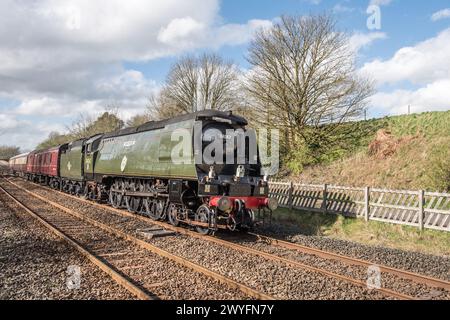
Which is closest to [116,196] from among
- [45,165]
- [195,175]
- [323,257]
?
[195,175]

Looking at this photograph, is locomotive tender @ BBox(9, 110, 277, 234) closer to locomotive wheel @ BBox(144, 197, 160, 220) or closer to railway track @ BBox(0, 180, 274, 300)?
locomotive wheel @ BBox(144, 197, 160, 220)

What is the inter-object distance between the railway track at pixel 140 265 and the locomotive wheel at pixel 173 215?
6.03ft

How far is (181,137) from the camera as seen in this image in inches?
416

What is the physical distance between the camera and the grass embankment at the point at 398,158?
1356 centimetres

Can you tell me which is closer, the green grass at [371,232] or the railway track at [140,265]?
the railway track at [140,265]

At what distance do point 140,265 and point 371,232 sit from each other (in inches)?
288

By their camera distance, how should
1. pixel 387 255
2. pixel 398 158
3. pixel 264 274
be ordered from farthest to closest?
pixel 398 158 → pixel 387 255 → pixel 264 274

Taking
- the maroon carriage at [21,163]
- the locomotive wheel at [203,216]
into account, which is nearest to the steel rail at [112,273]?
the locomotive wheel at [203,216]

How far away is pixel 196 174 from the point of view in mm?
9727

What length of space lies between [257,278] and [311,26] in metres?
18.2

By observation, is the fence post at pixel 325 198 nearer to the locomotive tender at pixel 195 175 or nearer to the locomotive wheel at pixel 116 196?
the locomotive tender at pixel 195 175

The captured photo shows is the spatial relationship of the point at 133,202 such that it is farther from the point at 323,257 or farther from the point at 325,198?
the point at 323,257

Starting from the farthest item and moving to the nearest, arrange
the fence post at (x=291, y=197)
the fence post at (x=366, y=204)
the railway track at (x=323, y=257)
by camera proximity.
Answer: the fence post at (x=291, y=197) < the fence post at (x=366, y=204) < the railway track at (x=323, y=257)
